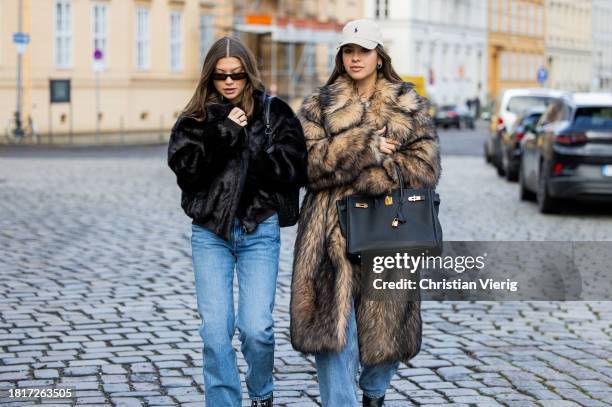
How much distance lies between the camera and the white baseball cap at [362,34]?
5371mm

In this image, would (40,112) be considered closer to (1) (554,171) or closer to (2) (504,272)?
(1) (554,171)

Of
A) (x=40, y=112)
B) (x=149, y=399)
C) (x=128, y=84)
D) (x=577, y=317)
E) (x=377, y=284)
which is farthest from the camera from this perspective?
(x=128, y=84)

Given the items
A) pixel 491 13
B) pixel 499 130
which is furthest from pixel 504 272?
pixel 491 13

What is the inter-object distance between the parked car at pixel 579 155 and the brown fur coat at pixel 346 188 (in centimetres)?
1134

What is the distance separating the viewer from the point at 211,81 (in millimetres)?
5570

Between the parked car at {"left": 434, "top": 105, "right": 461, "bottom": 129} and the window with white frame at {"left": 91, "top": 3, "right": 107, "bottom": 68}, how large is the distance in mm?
19866

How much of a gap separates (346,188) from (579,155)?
11.6 m

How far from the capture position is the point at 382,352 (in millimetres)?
5445

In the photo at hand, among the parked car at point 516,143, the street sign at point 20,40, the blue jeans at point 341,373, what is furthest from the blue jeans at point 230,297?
the street sign at point 20,40

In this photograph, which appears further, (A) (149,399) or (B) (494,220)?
(B) (494,220)

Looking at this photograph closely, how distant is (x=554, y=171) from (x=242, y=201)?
464 inches

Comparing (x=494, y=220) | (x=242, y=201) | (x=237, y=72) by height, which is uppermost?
(x=237, y=72)

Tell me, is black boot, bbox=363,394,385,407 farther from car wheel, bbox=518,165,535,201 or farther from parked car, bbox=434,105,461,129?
parked car, bbox=434,105,461,129

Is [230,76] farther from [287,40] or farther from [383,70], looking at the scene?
[287,40]
